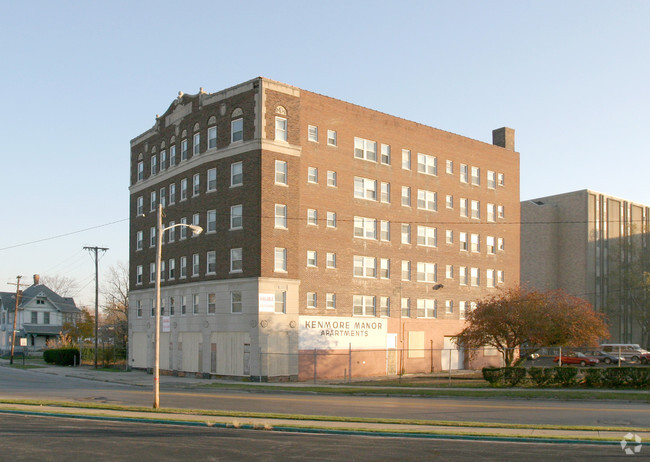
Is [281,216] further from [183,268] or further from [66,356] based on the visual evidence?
[66,356]

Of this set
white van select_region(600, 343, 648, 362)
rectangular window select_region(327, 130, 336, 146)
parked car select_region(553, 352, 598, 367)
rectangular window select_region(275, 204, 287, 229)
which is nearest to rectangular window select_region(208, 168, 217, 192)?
rectangular window select_region(275, 204, 287, 229)

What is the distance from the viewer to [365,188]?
5500 centimetres

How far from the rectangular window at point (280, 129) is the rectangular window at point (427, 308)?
19059 millimetres

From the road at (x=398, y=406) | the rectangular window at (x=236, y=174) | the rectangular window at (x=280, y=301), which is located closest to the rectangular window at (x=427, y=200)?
the rectangular window at (x=280, y=301)

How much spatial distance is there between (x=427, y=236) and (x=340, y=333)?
13162 millimetres

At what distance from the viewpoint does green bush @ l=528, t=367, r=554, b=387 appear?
38531 millimetres

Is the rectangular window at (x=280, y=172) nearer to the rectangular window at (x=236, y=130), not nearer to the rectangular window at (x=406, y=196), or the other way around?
the rectangular window at (x=236, y=130)

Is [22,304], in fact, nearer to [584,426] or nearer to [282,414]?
[282,414]

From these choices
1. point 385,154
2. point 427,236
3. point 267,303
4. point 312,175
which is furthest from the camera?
point 427,236

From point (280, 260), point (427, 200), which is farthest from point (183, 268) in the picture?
point (427, 200)

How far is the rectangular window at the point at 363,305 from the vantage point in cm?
5338

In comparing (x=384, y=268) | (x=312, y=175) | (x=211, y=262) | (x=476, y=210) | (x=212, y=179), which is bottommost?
(x=384, y=268)

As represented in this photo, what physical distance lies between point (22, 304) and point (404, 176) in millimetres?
78246

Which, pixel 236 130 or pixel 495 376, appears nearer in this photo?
pixel 495 376
